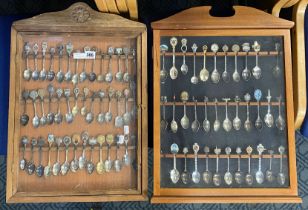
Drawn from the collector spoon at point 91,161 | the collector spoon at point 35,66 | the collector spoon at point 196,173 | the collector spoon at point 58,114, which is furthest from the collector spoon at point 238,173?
the collector spoon at point 35,66

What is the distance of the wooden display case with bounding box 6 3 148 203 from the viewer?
3.41ft

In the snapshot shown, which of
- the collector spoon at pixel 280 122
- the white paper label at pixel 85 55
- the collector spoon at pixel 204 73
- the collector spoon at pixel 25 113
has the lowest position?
the collector spoon at pixel 280 122

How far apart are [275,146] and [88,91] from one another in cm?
58

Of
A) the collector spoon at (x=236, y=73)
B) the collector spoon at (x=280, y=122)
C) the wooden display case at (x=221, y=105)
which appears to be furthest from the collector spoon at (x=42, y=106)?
the collector spoon at (x=280, y=122)

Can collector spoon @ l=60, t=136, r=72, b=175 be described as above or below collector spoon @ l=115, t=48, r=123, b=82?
below

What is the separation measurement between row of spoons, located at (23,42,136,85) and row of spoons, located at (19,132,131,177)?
0.57ft

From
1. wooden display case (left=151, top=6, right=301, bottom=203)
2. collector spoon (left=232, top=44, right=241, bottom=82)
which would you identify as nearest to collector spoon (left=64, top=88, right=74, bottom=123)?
wooden display case (left=151, top=6, right=301, bottom=203)

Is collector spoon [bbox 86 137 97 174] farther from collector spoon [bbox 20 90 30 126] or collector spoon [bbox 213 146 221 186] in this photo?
collector spoon [bbox 213 146 221 186]

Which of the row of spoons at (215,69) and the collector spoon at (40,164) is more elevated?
the row of spoons at (215,69)

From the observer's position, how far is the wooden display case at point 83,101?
104 centimetres

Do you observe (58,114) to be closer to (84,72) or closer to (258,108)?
(84,72)

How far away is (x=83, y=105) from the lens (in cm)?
106

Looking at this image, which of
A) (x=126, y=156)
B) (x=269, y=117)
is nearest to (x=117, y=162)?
(x=126, y=156)

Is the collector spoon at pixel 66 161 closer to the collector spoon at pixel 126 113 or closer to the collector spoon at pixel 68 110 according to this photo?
the collector spoon at pixel 68 110
